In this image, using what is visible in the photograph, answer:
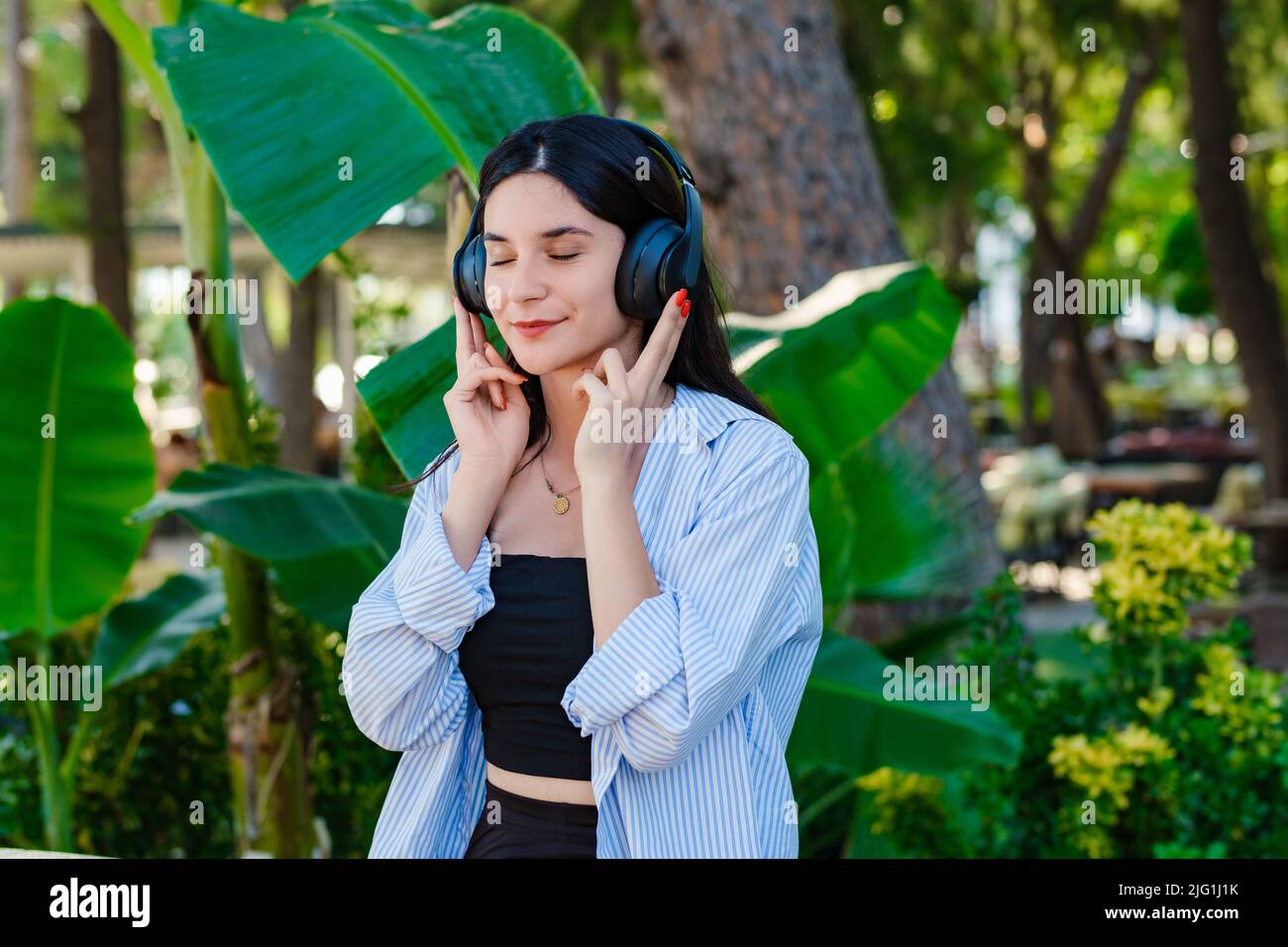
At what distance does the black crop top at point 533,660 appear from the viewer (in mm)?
1879

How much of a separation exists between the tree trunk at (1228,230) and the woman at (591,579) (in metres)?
10.2

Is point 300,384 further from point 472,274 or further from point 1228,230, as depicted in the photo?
point 472,274

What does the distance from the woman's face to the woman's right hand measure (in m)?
0.10

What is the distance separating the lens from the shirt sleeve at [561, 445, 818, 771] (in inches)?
67.1

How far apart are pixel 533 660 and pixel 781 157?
177 inches

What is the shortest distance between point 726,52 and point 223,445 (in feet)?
11.0

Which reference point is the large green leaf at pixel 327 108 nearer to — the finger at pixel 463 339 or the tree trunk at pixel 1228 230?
the finger at pixel 463 339

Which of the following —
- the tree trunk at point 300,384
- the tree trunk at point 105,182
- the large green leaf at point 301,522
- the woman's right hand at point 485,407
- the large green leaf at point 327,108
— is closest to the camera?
the woman's right hand at point 485,407

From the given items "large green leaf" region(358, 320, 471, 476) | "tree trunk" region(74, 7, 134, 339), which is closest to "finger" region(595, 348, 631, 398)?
"large green leaf" region(358, 320, 471, 476)

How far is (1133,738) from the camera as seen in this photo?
365 centimetres

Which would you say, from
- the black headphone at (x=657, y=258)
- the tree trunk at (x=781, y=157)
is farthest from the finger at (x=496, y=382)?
the tree trunk at (x=781, y=157)
